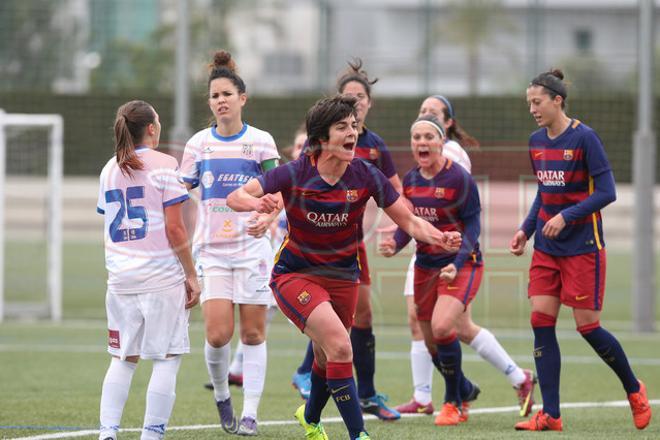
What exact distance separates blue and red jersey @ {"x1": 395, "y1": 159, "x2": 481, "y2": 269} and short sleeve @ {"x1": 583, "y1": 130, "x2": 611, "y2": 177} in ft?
2.59

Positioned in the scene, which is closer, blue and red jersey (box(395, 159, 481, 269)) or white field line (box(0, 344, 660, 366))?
blue and red jersey (box(395, 159, 481, 269))

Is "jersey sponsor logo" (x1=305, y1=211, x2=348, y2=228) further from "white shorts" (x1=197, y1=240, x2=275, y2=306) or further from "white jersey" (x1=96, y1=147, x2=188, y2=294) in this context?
"white shorts" (x1=197, y1=240, x2=275, y2=306)

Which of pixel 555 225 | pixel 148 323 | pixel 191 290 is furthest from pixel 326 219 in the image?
pixel 555 225

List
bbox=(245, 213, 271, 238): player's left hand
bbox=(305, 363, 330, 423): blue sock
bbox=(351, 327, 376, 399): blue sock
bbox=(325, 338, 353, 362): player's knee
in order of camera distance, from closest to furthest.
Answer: bbox=(325, 338, 353, 362): player's knee
bbox=(245, 213, 271, 238): player's left hand
bbox=(305, 363, 330, 423): blue sock
bbox=(351, 327, 376, 399): blue sock

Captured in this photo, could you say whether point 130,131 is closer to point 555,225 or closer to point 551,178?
point 555,225

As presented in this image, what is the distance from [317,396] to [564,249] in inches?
73.5

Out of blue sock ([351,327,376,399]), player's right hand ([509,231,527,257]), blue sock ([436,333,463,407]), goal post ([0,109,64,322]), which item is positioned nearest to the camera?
player's right hand ([509,231,527,257])

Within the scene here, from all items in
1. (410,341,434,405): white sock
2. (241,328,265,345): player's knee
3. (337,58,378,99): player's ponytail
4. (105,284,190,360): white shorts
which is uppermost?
(337,58,378,99): player's ponytail

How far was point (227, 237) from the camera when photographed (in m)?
6.65

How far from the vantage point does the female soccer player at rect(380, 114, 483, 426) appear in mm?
6930

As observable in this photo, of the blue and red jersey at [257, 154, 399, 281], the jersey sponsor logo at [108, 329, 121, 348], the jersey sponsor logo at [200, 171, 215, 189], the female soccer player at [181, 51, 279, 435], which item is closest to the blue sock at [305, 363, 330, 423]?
the blue and red jersey at [257, 154, 399, 281]

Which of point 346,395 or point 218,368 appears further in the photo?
point 218,368

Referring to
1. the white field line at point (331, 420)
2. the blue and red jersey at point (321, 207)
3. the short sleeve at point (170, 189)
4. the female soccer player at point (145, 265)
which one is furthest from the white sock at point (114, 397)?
the blue and red jersey at point (321, 207)

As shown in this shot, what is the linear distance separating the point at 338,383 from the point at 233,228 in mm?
1567
